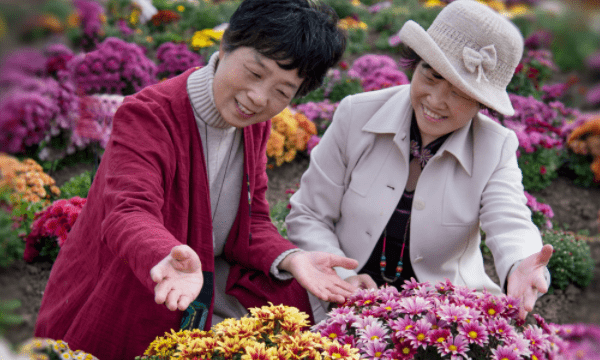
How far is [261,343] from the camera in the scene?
1.29m

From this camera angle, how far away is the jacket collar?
2.27m

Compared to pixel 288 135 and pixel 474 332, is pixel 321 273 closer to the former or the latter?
pixel 474 332

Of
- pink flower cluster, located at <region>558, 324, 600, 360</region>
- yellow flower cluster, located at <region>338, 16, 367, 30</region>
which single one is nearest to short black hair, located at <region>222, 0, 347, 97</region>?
pink flower cluster, located at <region>558, 324, 600, 360</region>

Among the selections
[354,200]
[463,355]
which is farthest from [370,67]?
[463,355]

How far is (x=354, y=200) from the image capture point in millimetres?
2463

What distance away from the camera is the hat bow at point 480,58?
6.56 feet

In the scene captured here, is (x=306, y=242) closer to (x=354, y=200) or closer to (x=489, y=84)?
(x=354, y=200)

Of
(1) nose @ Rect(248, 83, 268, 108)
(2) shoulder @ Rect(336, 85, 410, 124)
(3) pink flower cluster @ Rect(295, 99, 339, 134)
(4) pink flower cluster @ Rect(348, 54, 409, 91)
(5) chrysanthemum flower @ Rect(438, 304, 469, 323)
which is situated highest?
(1) nose @ Rect(248, 83, 268, 108)

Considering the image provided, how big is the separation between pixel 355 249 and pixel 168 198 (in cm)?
100

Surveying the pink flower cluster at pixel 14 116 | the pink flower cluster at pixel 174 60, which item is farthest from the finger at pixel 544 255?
the pink flower cluster at pixel 174 60

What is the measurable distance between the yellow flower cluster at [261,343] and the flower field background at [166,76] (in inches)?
15.7

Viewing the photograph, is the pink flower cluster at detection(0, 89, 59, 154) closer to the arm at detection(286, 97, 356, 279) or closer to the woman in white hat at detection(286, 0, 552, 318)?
the woman in white hat at detection(286, 0, 552, 318)

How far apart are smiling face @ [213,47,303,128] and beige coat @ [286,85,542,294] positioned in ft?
2.09

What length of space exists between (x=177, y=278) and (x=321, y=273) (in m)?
0.81
